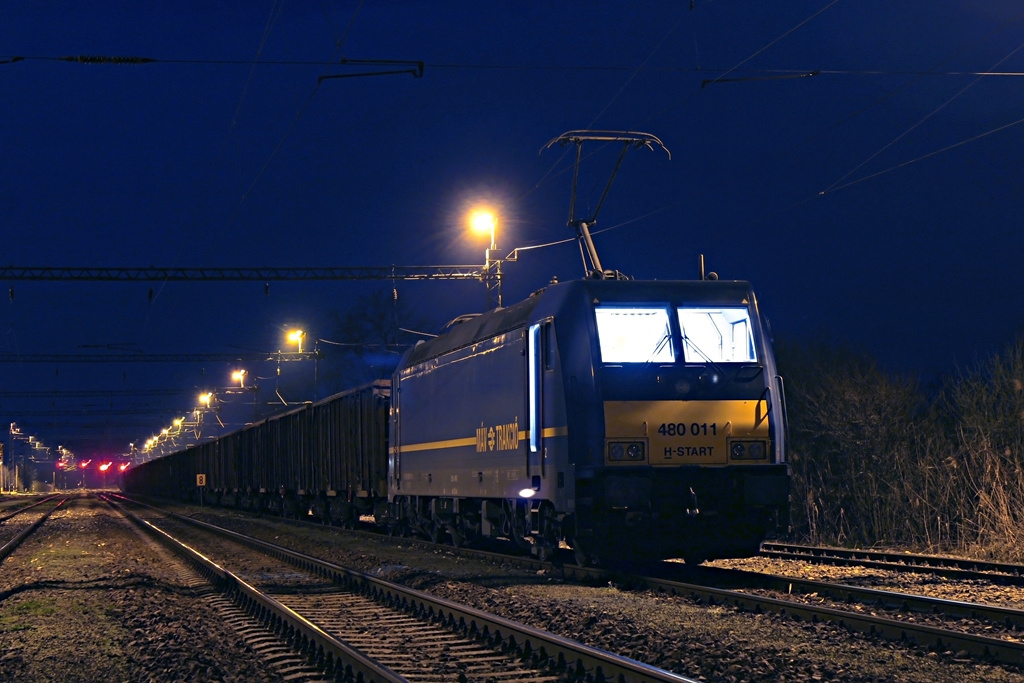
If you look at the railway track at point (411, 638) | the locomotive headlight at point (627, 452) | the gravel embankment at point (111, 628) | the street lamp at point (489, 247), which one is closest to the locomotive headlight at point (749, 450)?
the locomotive headlight at point (627, 452)

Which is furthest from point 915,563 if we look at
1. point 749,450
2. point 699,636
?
point 699,636

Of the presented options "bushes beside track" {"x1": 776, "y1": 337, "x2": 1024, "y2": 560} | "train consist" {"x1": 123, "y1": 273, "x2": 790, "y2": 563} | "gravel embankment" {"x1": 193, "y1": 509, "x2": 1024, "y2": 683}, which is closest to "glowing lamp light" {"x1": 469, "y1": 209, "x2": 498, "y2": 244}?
"bushes beside track" {"x1": 776, "y1": 337, "x2": 1024, "y2": 560}

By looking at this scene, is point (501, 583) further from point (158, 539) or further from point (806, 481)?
point (158, 539)

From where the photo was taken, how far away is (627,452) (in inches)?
511

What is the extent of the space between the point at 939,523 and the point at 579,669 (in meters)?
11.5

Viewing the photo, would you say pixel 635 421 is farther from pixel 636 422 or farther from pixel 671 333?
pixel 671 333

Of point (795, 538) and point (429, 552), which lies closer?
point (429, 552)

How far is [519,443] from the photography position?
1463 cm

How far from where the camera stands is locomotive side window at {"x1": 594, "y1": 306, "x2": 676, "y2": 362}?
13.3 metres

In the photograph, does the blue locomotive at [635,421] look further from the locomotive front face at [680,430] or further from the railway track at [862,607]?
the railway track at [862,607]

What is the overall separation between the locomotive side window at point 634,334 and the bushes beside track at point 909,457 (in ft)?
19.1

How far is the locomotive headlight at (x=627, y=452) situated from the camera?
12898 mm

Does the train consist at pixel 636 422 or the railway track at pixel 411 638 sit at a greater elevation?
the train consist at pixel 636 422

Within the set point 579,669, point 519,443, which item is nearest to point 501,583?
point 519,443
